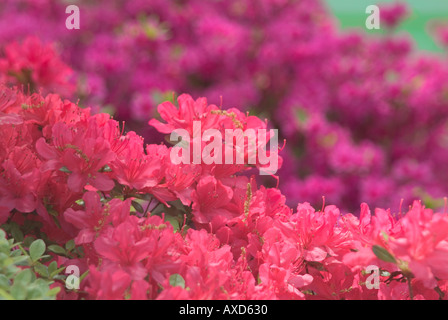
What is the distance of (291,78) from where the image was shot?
279 centimetres

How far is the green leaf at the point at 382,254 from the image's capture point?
2.36 ft

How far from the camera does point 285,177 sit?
94.7 inches

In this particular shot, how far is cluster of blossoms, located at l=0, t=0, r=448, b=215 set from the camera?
237cm

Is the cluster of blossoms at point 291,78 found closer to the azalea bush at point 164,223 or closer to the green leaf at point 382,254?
the azalea bush at point 164,223

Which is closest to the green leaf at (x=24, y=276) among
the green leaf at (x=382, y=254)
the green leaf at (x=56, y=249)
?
the green leaf at (x=56, y=249)

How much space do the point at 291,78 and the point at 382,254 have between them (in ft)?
7.04

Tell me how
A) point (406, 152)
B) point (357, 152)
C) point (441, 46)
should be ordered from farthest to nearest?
point (441, 46) < point (406, 152) < point (357, 152)

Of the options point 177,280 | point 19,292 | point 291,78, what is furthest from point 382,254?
point 291,78

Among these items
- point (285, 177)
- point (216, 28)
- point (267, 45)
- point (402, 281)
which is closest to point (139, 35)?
point (216, 28)

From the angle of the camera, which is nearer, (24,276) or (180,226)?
(24,276)

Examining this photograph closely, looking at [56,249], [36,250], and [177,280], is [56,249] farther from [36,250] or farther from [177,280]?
[177,280]
